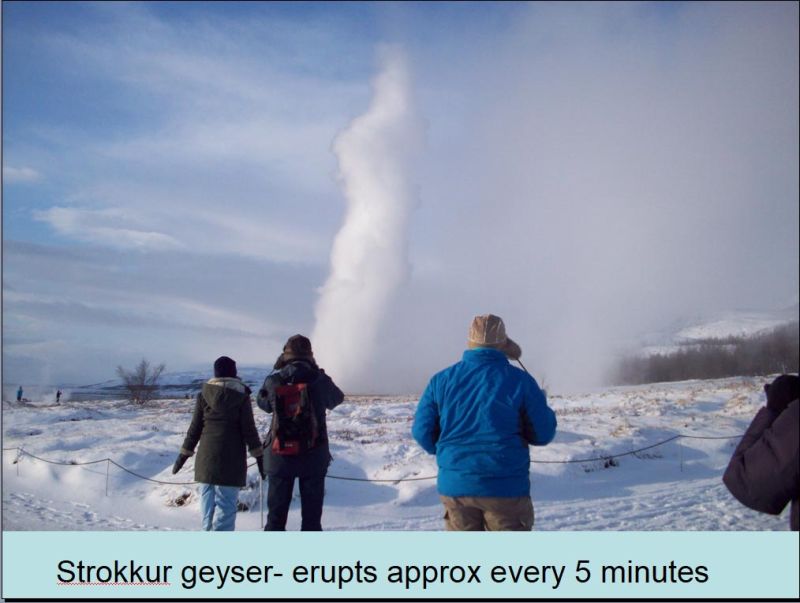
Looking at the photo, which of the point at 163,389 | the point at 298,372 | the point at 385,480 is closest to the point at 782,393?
the point at 298,372

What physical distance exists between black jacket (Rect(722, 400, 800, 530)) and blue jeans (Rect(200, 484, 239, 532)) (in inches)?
168

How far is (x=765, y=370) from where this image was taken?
1796 inches

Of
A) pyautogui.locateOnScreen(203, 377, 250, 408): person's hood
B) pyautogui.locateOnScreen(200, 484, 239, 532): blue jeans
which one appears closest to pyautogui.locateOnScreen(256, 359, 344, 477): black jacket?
pyautogui.locateOnScreen(203, 377, 250, 408): person's hood

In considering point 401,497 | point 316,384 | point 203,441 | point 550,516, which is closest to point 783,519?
point 550,516

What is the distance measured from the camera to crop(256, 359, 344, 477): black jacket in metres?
5.31

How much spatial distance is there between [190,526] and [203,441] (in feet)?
9.18

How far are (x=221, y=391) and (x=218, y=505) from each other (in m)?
1.05

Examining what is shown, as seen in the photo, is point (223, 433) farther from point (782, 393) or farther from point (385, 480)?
point (385, 480)

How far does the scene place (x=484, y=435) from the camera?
3842 millimetres

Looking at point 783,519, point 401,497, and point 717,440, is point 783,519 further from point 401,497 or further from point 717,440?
point 717,440

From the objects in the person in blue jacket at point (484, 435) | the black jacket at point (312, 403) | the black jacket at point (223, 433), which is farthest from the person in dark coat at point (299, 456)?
the person in blue jacket at point (484, 435)

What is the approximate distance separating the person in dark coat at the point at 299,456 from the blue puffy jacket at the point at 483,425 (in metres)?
1.62

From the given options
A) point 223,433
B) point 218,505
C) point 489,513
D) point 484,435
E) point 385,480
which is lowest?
point 385,480

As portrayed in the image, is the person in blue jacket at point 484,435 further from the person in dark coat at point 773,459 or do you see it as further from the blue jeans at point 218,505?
the blue jeans at point 218,505
